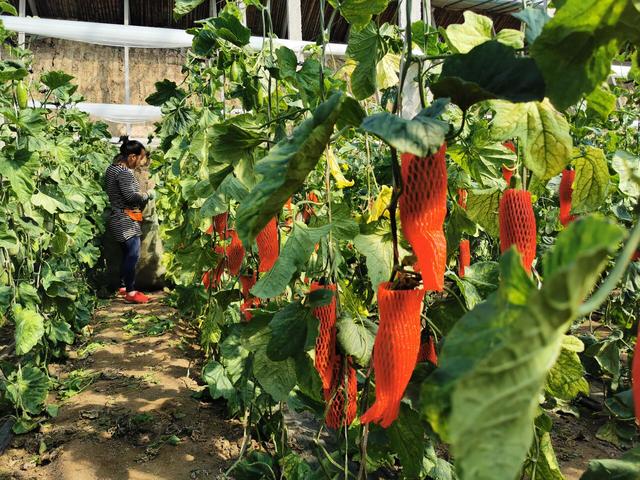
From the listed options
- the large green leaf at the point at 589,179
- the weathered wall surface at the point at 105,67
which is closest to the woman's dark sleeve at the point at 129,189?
the weathered wall surface at the point at 105,67

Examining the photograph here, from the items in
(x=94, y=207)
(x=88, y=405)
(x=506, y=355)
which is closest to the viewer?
(x=506, y=355)

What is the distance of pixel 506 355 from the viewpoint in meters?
0.30

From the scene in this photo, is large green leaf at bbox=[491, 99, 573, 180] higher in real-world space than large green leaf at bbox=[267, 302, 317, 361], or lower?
higher

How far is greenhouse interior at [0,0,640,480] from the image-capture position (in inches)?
14.6

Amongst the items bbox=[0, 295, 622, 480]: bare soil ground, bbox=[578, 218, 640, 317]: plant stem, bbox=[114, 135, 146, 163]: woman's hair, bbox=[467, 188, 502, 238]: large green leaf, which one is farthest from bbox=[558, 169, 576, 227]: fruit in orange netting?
bbox=[114, 135, 146, 163]: woman's hair

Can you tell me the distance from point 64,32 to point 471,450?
7.71 meters

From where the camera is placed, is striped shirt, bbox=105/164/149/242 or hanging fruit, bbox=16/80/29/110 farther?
striped shirt, bbox=105/164/149/242

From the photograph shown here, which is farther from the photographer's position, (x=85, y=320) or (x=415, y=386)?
(x=85, y=320)

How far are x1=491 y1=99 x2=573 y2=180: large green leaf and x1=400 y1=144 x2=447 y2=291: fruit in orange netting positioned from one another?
0.16 metres

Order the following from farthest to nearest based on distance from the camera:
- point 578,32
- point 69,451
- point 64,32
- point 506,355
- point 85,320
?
point 64,32, point 85,320, point 69,451, point 578,32, point 506,355

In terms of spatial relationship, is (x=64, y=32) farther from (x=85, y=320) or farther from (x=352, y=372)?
(x=352, y=372)

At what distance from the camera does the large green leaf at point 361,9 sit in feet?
2.62

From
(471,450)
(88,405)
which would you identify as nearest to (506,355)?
(471,450)

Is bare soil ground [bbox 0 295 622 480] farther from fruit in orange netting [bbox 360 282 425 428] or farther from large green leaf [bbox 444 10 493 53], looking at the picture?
large green leaf [bbox 444 10 493 53]
